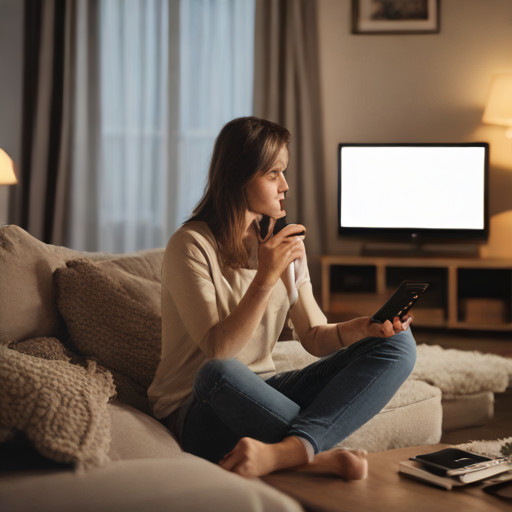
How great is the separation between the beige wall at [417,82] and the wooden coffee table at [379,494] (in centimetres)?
275

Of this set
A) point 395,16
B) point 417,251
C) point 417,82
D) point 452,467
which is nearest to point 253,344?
point 452,467

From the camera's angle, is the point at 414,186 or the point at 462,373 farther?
the point at 414,186

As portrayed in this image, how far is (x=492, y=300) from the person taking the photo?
3303 mm

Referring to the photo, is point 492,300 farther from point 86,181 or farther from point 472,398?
point 86,181

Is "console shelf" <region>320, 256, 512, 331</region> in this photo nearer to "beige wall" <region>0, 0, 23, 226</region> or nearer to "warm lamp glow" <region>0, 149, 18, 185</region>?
"warm lamp glow" <region>0, 149, 18, 185</region>

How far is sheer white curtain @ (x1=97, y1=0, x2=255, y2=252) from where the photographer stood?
12.1 ft

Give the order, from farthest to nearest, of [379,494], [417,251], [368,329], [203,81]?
1. [203,81]
2. [417,251]
3. [368,329]
4. [379,494]

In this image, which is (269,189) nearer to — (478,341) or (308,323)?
(308,323)

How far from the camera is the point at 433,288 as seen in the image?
11.3ft

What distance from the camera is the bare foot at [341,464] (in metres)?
1.07

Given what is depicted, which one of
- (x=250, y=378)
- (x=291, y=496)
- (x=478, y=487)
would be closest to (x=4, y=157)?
(x=250, y=378)

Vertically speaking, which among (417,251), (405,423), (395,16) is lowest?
(405,423)

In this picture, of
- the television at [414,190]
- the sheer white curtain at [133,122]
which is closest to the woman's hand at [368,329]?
the television at [414,190]

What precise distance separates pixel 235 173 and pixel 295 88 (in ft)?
8.37
